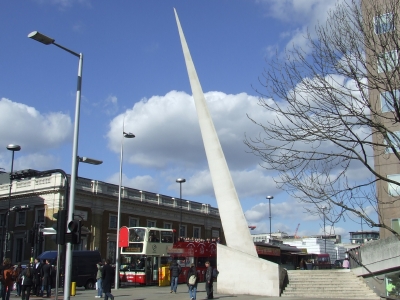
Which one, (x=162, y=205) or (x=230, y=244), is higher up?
(x=162, y=205)

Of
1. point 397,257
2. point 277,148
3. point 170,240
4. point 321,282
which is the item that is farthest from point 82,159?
point 170,240

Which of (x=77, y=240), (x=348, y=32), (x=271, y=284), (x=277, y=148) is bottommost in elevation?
(x=271, y=284)

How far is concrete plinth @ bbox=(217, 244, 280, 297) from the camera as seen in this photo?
2095cm

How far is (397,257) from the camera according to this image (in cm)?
2052

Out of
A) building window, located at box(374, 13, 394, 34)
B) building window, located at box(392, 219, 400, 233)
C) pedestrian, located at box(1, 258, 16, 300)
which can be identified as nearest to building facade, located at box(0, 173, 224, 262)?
pedestrian, located at box(1, 258, 16, 300)

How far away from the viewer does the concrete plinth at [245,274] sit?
20953mm

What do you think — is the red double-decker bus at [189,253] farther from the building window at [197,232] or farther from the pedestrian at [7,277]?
the building window at [197,232]

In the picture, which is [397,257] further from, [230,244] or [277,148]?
[277,148]

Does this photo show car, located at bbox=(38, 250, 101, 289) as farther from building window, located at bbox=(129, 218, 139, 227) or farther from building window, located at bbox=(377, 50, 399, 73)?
building window, located at bbox=(377, 50, 399, 73)

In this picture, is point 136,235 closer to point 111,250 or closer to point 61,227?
point 111,250

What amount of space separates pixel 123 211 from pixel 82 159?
33.5 m

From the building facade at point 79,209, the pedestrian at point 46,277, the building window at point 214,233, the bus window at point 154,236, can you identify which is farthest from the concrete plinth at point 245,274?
the building window at point 214,233

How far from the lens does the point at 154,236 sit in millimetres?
33500

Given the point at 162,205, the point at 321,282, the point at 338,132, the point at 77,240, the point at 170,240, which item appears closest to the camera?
the point at 338,132
